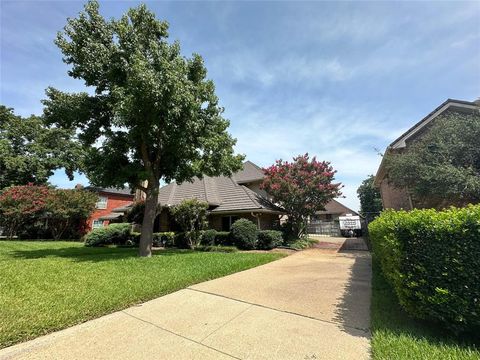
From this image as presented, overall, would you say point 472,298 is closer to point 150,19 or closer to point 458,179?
point 458,179

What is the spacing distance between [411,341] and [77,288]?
22.0ft

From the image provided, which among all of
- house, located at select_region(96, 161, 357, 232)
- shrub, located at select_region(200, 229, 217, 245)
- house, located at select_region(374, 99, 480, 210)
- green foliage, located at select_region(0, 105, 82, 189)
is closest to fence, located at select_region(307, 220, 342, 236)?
house, located at select_region(96, 161, 357, 232)

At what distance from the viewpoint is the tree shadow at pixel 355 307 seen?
4102mm

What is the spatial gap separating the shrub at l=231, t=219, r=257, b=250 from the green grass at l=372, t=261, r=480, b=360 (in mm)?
11151

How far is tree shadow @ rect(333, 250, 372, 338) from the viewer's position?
13.5 ft

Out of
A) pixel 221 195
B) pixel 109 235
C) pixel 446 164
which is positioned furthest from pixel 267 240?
pixel 109 235

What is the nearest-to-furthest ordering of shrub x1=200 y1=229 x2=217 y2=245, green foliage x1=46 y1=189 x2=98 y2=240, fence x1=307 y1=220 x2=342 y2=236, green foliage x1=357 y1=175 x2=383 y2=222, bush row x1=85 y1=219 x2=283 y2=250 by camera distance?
1. bush row x1=85 y1=219 x2=283 y2=250
2. shrub x1=200 y1=229 x2=217 y2=245
3. green foliage x1=46 y1=189 x2=98 y2=240
4. fence x1=307 y1=220 x2=342 y2=236
5. green foliage x1=357 y1=175 x2=383 y2=222

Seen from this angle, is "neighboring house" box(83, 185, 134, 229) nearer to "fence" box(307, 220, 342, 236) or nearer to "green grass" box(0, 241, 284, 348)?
"fence" box(307, 220, 342, 236)

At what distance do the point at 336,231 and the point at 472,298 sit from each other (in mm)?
31283

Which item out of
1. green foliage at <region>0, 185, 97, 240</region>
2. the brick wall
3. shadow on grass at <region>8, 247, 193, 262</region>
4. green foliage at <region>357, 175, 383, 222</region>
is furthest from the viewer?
green foliage at <region>357, 175, 383, 222</region>

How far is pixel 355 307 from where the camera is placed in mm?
5094

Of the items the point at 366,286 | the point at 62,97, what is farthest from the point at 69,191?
the point at 366,286

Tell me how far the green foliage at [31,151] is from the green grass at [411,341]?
3736 cm

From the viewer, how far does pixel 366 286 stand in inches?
266
